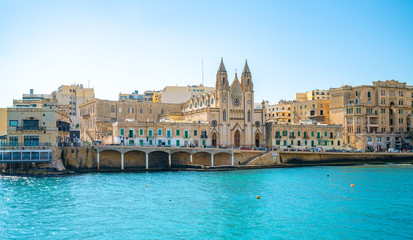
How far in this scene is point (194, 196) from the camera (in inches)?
1981

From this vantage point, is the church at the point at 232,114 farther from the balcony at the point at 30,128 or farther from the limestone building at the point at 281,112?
the balcony at the point at 30,128

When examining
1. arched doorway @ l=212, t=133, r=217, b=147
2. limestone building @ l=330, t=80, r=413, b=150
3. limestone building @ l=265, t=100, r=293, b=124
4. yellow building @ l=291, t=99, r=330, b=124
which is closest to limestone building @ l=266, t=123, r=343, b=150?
limestone building @ l=330, t=80, r=413, b=150

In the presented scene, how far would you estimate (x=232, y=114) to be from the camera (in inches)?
3797

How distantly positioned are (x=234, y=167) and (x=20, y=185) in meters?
37.8

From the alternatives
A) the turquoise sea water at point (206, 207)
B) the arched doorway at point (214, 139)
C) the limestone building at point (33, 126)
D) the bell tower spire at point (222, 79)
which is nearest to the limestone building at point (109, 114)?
the arched doorway at point (214, 139)

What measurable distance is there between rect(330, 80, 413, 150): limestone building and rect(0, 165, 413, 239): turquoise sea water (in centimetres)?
3918

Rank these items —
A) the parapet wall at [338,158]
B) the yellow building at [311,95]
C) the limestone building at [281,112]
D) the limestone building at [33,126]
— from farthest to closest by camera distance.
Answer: the yellow building at [311,95]
the limestone building at [281,112]
the parapet wall at [338,158]
the limestone building at [33,126]

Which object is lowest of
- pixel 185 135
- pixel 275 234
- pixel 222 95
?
pixel 275 234

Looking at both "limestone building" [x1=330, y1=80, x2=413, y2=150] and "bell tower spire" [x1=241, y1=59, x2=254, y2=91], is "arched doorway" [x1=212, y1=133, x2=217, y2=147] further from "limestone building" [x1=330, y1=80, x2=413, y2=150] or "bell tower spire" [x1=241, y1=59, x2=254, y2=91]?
"limestone building" [x1=330, y1=80, x2=413, y2=150]

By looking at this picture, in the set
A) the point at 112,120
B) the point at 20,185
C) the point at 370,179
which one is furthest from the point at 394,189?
the point at 112,120

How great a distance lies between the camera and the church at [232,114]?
94.5m

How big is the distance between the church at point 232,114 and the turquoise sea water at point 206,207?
28.7 m

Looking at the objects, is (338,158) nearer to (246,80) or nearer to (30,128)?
(246,80)

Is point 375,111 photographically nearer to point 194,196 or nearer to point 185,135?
point 185,135
